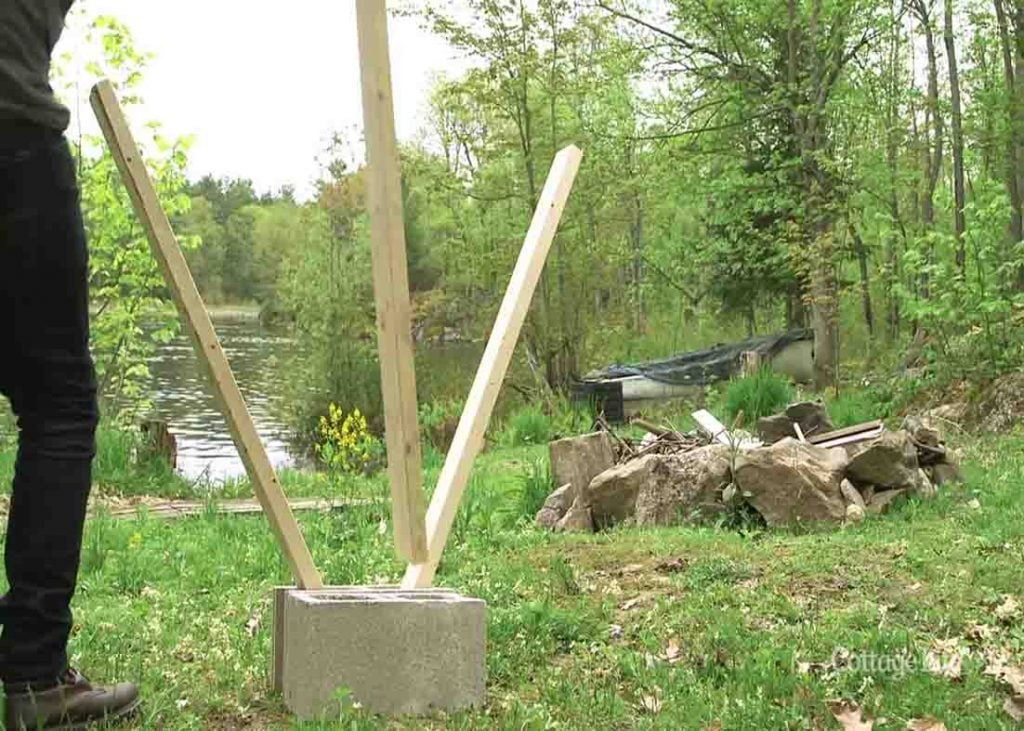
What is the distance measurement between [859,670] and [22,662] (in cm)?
191

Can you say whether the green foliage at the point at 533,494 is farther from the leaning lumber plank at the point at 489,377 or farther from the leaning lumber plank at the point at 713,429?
the leaning lumber plank at the point at 489,377

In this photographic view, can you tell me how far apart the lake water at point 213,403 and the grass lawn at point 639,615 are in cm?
408

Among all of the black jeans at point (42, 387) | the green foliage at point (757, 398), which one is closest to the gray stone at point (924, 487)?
the green foliage at point (757, 398)

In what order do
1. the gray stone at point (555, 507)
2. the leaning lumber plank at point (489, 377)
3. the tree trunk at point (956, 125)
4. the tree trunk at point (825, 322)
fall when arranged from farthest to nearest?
the tree trunk at point (825, 322)
the tree trunk at point (956, 125)
the gray stone at point (555, 507)
the leaning lumber plank at point (489, 377)

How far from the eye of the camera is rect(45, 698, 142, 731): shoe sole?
218 cm

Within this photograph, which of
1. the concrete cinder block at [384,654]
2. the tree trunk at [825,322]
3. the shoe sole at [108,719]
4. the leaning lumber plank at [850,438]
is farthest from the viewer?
the tree trunk at [825,322]

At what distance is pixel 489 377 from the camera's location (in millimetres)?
3307

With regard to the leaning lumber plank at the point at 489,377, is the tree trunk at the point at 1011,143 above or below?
above

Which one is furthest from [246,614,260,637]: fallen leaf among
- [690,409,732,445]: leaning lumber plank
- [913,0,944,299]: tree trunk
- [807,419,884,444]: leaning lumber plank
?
[913,0,944,299]: tree trunk

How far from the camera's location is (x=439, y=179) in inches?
816

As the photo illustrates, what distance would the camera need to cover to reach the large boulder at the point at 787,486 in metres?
5.73

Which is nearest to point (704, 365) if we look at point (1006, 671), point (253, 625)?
point (253, 625)

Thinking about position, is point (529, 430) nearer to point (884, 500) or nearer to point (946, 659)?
point (884, 500)

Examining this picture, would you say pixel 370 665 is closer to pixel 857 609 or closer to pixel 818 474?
pixel 857 609
